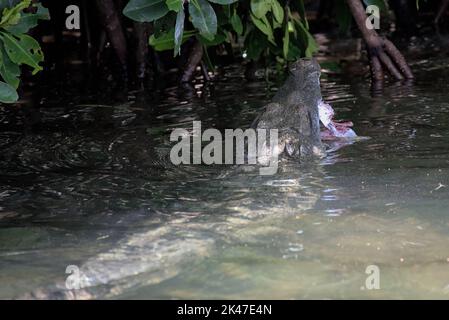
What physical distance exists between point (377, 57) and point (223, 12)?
1.90m

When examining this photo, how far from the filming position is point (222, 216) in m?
3.56

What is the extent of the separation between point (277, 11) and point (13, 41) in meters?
2.49

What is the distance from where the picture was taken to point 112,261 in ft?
9.86

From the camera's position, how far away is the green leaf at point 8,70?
4215mm

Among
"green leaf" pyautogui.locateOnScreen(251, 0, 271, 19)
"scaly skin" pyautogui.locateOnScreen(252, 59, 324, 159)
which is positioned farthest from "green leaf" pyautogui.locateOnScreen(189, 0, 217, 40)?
"green leaf" pyautogui.locateOnScreen(251, 0, 271, 19)

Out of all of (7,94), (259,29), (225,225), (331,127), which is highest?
(259,29)

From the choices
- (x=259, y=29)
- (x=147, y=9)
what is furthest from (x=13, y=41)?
(x=259, y=29)

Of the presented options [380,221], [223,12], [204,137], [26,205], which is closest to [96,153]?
[204,137]

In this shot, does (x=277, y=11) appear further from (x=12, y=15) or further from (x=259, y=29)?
(x=12, y=15)

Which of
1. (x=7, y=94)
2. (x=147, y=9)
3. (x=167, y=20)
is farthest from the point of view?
(x=167, y=20)

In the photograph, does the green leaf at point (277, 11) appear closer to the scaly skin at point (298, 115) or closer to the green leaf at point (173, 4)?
the scaly skin at point (298, 115)

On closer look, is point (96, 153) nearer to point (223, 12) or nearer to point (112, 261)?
point (223, 12)

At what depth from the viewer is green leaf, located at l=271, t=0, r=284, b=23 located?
595 cm
